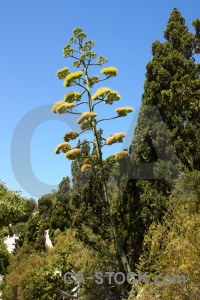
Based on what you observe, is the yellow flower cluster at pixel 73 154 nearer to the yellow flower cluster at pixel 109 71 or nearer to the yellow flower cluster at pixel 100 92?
the yellow flower cluster at pixel 100 92

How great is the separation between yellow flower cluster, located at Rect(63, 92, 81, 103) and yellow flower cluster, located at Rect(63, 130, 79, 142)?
877 mm

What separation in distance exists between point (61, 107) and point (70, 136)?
808mm

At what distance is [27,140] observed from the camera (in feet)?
27.1

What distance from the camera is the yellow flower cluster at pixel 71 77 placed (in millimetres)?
8023

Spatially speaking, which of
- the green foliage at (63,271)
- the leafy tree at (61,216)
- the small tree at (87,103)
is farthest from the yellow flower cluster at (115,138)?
the leafy tree at (61,216)

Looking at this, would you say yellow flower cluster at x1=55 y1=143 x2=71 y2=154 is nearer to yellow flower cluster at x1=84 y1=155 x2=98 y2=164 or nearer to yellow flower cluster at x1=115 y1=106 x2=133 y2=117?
yellow flower cluster at x1=84 y1=155 x2=98 y2=164

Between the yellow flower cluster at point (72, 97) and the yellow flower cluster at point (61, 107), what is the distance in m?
0.16

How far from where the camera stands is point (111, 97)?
26.7 ft

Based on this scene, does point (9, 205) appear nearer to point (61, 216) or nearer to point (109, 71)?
point (109, 71)

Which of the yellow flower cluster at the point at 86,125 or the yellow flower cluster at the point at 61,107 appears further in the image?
the yellow flower cluster at the point at 61,107

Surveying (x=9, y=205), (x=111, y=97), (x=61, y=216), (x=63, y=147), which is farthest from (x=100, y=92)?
(x=61, y=216)

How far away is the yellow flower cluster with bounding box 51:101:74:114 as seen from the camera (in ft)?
26.2

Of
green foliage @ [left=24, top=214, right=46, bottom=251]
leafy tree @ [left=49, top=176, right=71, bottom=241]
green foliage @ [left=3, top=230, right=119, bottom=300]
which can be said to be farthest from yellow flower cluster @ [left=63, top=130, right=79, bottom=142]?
green foliage @ [left=24, top=214, right=46, bottom=251]

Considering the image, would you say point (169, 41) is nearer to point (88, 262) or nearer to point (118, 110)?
point (118, 110)
